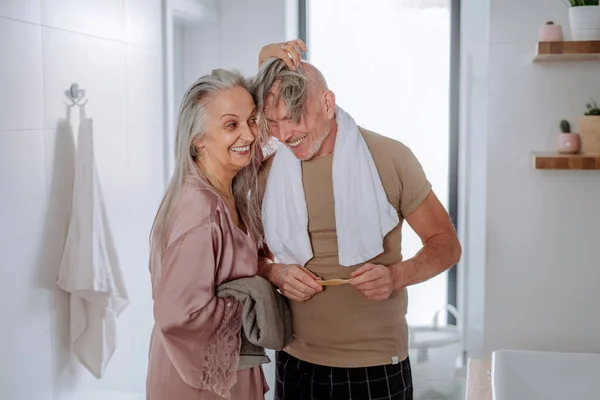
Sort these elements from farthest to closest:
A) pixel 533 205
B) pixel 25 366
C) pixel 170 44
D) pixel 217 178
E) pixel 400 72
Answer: pixel 400 72, pixel 170 44, pixel 533 205, pixel 25 366, pixel 217 178

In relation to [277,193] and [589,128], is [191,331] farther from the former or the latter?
[589,128]

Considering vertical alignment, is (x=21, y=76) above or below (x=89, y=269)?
above

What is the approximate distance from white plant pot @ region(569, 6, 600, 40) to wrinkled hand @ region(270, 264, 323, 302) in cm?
114

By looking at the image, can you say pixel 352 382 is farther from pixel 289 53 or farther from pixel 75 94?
pixel 75 94

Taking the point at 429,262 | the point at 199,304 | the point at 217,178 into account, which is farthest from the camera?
the point at 429,262

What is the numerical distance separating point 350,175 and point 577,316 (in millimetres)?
1173

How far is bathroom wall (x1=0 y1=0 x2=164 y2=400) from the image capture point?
1666mm

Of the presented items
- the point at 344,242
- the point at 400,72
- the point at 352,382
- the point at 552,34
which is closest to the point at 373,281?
Answer: the point at 344,242

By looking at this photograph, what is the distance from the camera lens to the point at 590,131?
2.20 m

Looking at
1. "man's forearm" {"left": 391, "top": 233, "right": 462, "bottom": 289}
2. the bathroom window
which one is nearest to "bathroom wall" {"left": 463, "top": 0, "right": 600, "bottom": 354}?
the bathroom window

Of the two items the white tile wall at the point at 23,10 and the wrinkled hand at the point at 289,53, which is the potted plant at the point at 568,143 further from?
the white tile wall at the point at 23,10

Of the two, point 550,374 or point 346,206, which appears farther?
point 550,374

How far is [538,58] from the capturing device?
2197mm

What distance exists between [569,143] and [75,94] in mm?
1419
